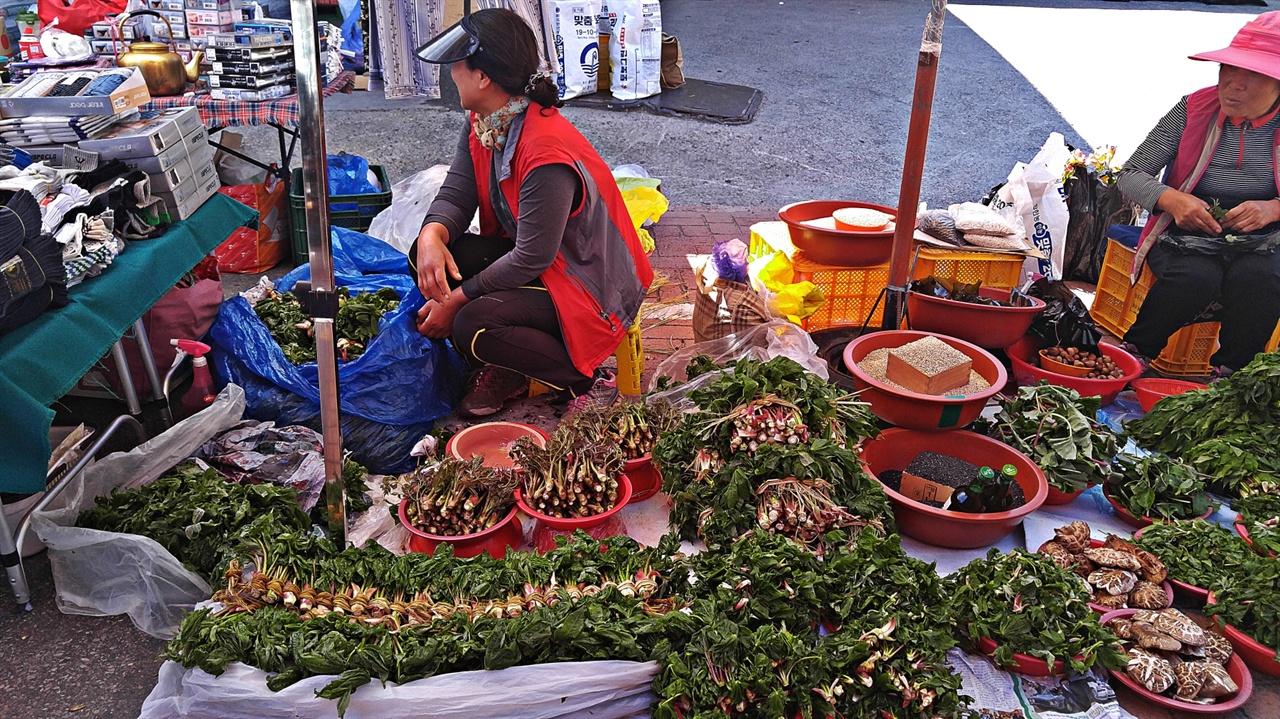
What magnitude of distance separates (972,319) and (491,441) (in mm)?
2143

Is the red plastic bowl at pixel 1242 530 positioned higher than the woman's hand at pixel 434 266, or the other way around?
the woman's hand at pixel 434 266

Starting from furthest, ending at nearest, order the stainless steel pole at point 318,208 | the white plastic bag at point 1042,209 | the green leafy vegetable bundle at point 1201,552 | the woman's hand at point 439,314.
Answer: the white plastic bag at point 1042,209 < the woman's hand at point 439,314 < the green leafy vegetable bundle at point 1201,552 < the stainless steel pole at point 318,208

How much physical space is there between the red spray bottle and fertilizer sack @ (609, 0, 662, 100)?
5.87m

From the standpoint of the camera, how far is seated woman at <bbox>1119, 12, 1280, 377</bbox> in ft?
13.2

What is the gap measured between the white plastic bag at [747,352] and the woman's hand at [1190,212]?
184 cm

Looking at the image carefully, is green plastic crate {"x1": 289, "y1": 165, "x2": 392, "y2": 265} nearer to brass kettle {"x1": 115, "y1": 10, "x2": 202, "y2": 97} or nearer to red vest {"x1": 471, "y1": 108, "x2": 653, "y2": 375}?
brass kettle {"x1": 115, "y1": 10, "x2": 202, "y2": 97}

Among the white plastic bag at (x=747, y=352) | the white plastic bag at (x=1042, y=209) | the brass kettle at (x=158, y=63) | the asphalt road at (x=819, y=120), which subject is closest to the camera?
the white plastic bag at (x=747, y=352)

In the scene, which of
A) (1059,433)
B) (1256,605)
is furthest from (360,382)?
(1256,605)

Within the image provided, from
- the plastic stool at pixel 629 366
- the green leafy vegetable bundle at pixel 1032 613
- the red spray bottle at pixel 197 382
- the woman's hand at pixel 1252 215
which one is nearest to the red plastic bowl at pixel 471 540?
the plastic stool at pixel 629 366

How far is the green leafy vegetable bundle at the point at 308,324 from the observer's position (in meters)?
3.78

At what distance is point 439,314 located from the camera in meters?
3.58

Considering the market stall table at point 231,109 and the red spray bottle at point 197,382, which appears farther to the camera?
the market stall table at point 231,109

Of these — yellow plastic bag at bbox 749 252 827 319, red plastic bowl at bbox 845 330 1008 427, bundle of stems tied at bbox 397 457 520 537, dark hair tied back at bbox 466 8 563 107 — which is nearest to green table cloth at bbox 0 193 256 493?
bundle of stems tied at bbox 397 457 520 537

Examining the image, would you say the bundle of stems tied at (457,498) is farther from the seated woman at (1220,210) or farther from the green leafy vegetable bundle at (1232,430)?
Result: the seated woman at (1220,210)
